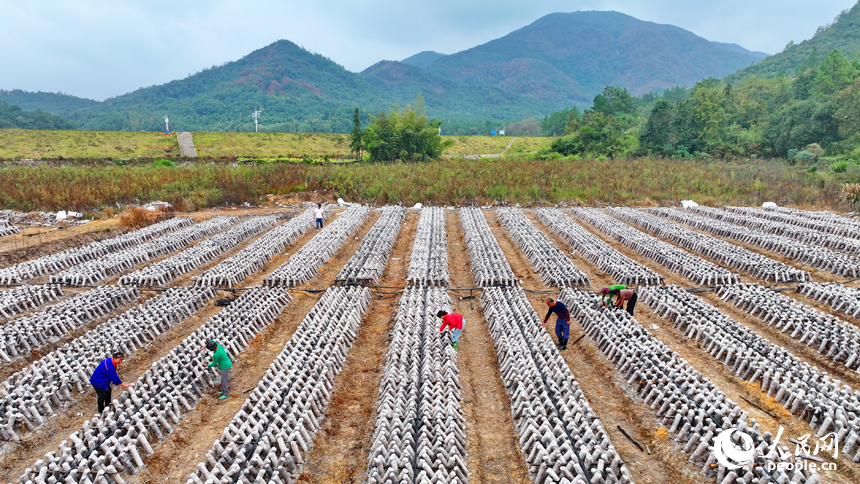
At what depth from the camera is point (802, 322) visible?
30.7 feet

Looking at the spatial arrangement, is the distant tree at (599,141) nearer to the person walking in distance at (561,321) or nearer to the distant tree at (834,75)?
the distant tree at (834,75)

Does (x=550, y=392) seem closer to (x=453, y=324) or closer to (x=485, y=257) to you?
(x=453, y=324)

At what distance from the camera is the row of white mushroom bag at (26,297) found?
35.0ft

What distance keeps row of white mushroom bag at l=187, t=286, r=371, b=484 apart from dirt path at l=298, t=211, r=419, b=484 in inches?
5.7

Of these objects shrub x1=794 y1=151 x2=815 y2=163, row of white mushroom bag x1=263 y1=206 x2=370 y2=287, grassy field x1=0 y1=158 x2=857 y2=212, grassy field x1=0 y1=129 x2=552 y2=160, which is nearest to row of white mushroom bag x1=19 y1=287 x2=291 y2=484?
row of white mushroom bag x1=263 y1=206 x2=370 y2=287

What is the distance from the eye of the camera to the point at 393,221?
2059 centimetres

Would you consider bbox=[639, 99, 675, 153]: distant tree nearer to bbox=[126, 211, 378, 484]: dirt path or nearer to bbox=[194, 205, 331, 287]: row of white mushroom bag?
bbox=[194, 205, 331, 287]: row of white mushroom bag

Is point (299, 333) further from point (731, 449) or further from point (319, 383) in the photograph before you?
point (731, 449)

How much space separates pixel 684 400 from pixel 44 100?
232 m

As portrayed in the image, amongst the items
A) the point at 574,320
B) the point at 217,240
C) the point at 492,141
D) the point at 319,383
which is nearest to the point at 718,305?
the point at 574,320

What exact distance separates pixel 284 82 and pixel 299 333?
161 m

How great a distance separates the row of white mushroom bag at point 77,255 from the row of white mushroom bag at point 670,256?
18.2 meters

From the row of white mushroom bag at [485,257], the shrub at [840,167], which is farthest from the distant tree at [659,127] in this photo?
the row of white mushroom bag at [485,257]

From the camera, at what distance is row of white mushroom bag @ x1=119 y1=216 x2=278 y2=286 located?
12656 millimetres
